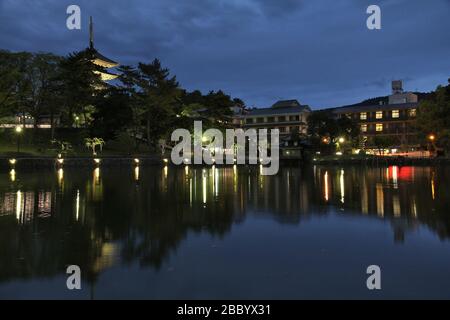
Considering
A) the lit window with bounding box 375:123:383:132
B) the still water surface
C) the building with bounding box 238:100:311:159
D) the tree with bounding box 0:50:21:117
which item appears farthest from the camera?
the building with bounding box 238:100:311:159

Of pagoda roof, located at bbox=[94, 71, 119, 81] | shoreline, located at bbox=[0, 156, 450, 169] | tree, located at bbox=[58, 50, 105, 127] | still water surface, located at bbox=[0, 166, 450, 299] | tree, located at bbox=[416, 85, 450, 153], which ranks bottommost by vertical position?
still water surface, located at bbox=[0, 166, 450, 299]

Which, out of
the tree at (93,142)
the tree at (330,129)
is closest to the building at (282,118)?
the tree at (330,129)

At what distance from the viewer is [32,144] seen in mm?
45188

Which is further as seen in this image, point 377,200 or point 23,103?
Result: point 23,103

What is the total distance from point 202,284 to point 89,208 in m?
7.81

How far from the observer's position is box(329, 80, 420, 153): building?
72.6 meters

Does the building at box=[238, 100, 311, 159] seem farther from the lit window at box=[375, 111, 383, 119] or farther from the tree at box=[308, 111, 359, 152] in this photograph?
the lit window at box=[375, 111, 383, 119]

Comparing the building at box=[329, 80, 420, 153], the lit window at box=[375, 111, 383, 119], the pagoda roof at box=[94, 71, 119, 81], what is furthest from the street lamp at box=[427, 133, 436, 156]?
the pagoda roof at box=[94, 71, 119, 81]
